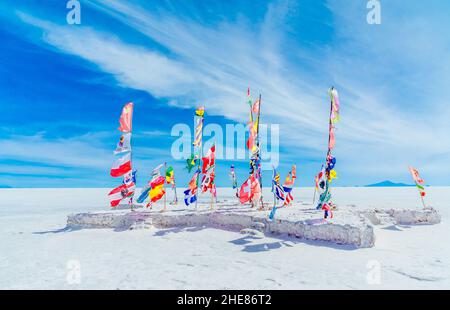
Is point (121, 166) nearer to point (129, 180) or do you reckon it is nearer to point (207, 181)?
Result: point (129, 180)

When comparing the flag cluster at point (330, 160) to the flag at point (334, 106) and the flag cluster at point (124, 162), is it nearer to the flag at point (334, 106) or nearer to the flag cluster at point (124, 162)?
the flag at point (334, 106)

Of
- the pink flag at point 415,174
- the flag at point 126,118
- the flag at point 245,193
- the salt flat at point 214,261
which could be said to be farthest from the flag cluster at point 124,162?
the pink flag at point 415,174

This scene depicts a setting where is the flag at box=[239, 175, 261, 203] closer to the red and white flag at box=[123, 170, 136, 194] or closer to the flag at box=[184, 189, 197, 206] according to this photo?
the flag at box=[184, 189, 197, 206]

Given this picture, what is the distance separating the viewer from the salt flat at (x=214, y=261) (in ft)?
24.8

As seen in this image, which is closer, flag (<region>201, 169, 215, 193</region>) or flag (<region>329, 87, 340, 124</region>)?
flag (<region>329, 87, 340, 124</region>)

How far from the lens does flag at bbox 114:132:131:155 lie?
16328 mm

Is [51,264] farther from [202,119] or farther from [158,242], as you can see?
[202,119]

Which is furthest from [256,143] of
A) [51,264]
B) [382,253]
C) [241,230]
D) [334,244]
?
[51,264]

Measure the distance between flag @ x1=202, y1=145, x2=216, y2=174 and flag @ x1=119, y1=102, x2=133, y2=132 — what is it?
488 cm

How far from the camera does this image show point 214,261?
31.1 feet

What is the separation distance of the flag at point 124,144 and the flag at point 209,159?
14.8 ft

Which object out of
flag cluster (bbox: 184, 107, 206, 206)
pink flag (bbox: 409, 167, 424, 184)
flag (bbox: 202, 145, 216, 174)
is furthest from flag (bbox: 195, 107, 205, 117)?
pink flag (bbox: 409, 167, 424, 184)

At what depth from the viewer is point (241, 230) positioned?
44.1 ft
